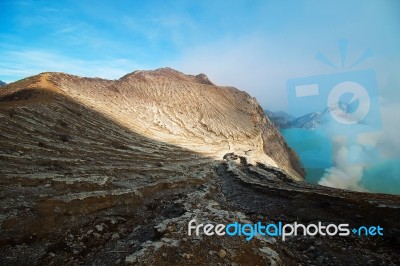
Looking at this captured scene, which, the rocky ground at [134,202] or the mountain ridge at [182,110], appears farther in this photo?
the mountain ridge at [182,110]

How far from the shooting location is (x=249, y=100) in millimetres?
89062

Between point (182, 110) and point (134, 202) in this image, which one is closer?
point (134, 202)

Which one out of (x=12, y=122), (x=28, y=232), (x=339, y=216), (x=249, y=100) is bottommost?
(x=28, y=232)

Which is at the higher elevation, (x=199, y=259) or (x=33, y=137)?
(x=33, y=137)

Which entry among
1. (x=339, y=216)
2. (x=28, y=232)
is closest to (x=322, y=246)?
(x=339, y=216)

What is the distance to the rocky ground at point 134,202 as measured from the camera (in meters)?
10.1

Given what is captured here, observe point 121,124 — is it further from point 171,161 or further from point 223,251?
point 223,251

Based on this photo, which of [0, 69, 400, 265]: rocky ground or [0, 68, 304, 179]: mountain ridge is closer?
[0, 69, 400, 265]: rocky ground

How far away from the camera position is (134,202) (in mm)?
16594

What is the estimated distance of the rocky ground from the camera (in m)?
10.1

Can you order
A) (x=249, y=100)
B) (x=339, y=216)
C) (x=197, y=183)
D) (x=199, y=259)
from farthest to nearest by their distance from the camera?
(x=249, y=100)
(x=197, y=183)
(x=339, y=216)
(x=199, y=259)

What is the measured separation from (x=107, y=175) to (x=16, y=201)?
7847 millimetres

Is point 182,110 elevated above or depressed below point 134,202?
above

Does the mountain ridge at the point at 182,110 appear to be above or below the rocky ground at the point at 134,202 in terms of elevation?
above
